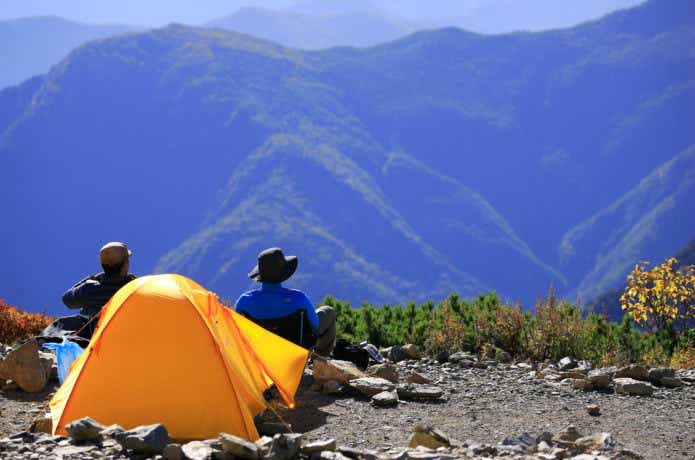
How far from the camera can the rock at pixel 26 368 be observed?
9.79 metres

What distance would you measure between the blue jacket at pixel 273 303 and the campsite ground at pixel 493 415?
34.0 inches

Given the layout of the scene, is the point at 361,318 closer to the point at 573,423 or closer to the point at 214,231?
the point at 573,423

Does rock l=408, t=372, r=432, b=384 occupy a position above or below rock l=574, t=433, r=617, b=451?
above

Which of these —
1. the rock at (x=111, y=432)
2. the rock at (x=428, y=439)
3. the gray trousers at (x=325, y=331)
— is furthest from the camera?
the gray trousers at (x=325, y=331)

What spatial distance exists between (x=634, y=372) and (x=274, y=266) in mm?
4291

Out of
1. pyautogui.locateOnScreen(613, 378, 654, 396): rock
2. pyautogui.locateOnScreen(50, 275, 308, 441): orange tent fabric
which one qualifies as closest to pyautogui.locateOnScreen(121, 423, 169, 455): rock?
pyautogui.locateOnScreen(50, 275, 308, 441): orange tent fabric

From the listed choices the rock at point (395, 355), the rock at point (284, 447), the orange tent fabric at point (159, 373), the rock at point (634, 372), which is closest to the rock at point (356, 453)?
the rock at point (284, 447)

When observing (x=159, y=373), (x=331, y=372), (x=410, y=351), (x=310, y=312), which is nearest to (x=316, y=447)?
(x=159, y=373)

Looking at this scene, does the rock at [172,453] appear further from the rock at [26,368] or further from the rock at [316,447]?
the rock at [26,368]

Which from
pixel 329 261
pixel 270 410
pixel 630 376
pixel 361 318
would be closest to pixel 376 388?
pixel 270 410

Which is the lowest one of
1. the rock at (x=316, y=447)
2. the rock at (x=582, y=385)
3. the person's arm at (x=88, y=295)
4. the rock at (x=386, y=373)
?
the rock at (x=316, y=447)

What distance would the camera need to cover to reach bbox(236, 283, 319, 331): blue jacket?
979 cm

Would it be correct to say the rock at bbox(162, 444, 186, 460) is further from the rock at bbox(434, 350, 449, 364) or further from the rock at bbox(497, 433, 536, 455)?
the rock at bbox(434, 350, 449, 364)

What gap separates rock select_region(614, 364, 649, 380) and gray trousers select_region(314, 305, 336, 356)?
3.30m
